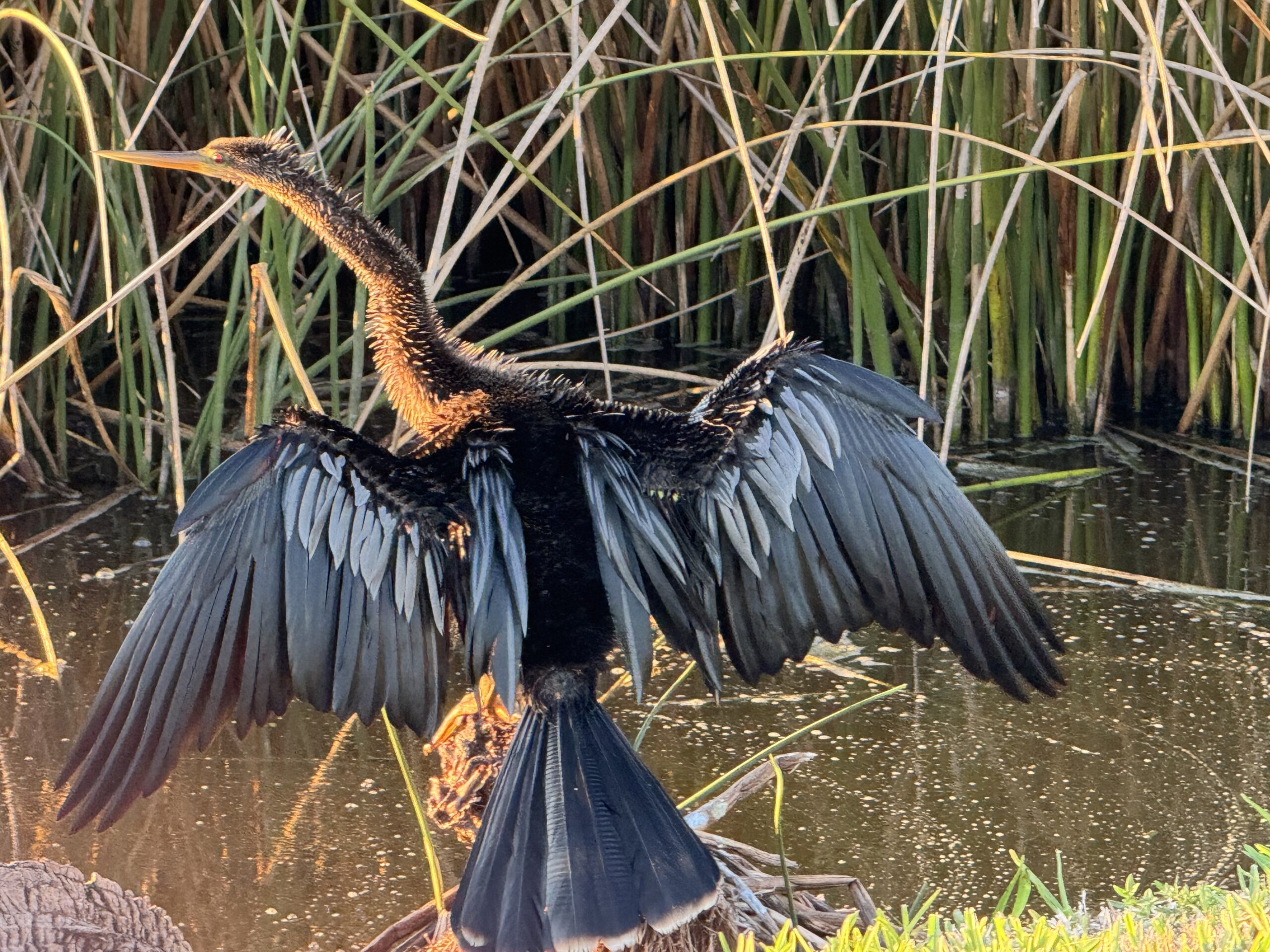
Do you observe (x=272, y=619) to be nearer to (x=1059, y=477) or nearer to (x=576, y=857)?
(x=576, y=857)

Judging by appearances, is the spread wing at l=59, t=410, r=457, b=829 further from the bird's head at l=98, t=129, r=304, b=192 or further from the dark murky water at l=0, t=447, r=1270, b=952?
the bird's head at l=98, t=129, r=304, b=192

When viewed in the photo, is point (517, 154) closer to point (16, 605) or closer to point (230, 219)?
point (16, 605)

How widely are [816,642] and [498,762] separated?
3.46 ft

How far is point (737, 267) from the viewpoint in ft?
13.9

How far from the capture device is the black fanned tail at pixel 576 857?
172 centimetres

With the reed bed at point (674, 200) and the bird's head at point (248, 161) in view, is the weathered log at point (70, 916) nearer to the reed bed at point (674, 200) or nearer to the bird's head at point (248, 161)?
the reed bed at point (674, 200)

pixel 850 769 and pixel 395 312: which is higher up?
pixel 395 312

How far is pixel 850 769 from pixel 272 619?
1.11m

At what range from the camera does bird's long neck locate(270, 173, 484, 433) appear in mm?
2236

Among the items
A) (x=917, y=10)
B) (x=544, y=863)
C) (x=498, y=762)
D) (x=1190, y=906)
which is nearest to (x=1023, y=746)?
(x=1190, y=906)

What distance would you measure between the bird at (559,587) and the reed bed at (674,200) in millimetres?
575

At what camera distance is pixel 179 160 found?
2492 mm

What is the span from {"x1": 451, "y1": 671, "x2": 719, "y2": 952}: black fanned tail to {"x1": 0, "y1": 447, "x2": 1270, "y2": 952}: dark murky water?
1.39ft

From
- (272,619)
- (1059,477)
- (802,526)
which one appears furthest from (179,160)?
(1059,477)
